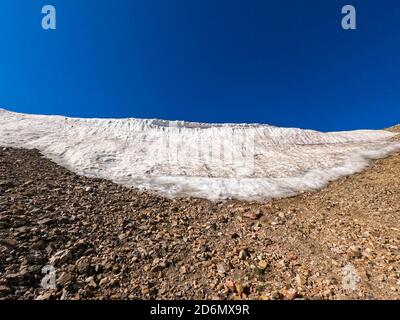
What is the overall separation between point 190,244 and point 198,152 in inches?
580

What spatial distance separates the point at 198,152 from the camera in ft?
73.9

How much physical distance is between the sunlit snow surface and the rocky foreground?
2.49m

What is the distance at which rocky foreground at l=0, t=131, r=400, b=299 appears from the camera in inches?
237

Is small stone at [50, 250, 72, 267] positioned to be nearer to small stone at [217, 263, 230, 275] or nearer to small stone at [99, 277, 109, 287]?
small stone at [99, 277, 109, 287]

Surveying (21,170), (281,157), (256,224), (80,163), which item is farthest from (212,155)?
(21,170)

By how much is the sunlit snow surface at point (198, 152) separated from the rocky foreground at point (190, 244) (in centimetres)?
249

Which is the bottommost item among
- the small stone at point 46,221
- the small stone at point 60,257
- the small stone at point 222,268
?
the small stone at point 222,268

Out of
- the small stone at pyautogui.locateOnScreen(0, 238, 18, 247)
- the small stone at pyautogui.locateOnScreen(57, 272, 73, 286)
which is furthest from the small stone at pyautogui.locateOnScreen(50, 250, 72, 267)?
the small stone at pyautogui.locateOnScreen(0, 238, 18, 247)

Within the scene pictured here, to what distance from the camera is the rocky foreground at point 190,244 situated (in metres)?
6.01

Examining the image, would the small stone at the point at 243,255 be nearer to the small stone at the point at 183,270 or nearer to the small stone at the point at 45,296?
the small stone at the point at 183,270

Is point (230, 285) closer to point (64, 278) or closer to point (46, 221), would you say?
point (64, 278)

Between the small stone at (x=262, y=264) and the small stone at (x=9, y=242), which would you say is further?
the small stone at (x=262, y=264)

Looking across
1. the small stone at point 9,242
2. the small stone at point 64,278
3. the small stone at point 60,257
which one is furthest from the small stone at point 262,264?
the small stone at point 9,242
